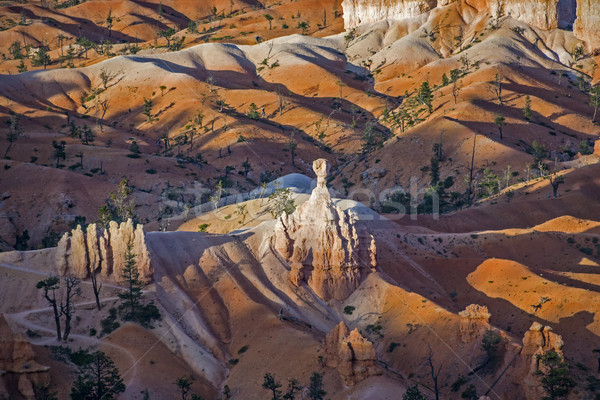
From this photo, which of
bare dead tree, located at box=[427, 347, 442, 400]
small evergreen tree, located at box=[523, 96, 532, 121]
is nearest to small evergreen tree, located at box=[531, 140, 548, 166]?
small evergreen tree, located at box=[523, 96, 532, 121]

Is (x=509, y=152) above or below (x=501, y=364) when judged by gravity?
below

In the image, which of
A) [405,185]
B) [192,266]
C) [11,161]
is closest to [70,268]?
[192,266]

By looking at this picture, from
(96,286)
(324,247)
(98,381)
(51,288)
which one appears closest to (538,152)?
(324,247)

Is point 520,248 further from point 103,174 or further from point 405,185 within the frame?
point 103,174

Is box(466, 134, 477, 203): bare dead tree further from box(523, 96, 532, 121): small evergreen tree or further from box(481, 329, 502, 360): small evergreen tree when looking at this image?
box(481, 329, 502, 360): small evergreen tree

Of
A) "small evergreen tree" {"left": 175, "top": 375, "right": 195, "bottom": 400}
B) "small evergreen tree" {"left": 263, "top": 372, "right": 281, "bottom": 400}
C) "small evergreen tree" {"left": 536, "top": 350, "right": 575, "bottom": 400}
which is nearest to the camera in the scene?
"small evergreen tree" {"left": 536, "top": 350, "right": 575, "bottom": 400}

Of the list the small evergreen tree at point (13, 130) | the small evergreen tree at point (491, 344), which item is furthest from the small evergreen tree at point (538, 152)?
the small evergreen tree at point (13, 130)
